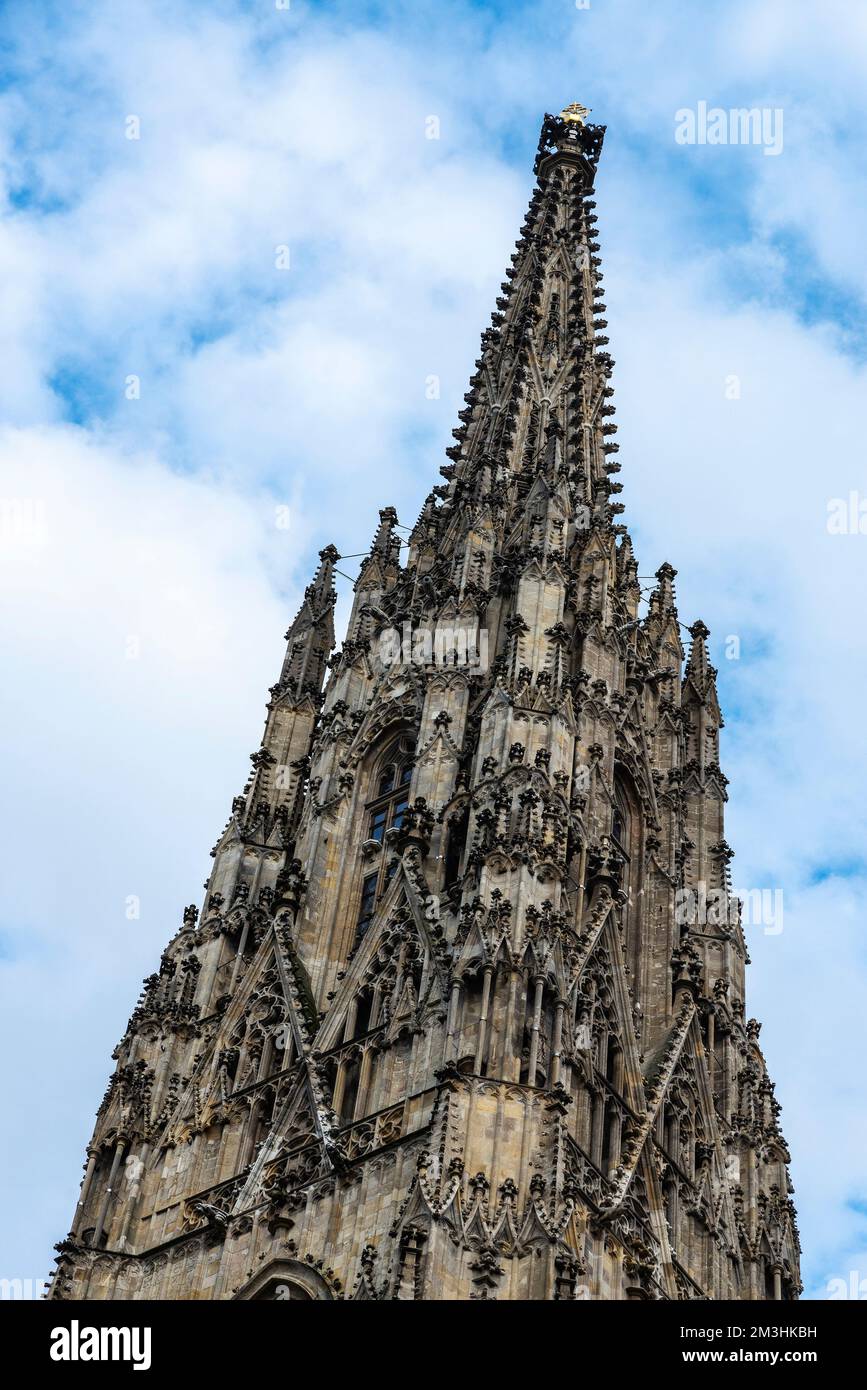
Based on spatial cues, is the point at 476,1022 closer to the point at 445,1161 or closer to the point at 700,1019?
the point at 445,1161

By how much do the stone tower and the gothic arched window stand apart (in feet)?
0.25

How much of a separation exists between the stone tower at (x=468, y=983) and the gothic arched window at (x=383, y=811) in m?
0.08

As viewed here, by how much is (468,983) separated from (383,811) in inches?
396

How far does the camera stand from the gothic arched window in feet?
157

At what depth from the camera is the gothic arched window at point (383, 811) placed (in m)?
47.8

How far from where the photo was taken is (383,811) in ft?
166

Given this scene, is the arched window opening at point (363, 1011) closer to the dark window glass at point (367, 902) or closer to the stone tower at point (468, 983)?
the stone tower at point (468, 983)

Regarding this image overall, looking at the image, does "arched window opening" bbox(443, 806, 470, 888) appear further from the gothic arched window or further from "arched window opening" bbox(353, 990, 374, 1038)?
"arched window opening" bbox(353, 990, 374, 1038)

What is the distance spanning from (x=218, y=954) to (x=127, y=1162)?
232 inches

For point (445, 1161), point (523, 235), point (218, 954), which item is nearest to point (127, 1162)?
point (218, 954)
